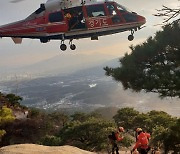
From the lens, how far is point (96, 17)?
19094mm

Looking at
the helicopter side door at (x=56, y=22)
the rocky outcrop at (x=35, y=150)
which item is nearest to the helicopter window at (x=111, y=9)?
the helicopter side door at (x=56, y=22)

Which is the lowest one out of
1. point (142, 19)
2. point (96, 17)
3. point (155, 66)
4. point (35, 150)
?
point (35, 150)

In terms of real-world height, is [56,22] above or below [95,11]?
below

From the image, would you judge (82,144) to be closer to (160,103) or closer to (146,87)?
(146,87)

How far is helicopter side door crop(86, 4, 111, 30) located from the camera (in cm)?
1892

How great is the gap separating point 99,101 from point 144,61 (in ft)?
594

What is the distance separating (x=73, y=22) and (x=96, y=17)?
1287 millimetres

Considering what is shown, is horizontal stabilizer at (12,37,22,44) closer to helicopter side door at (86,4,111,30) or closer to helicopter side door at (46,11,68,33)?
helicopter side door at (46,11,68,33)

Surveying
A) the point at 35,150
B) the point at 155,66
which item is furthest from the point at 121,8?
the point at 35,150

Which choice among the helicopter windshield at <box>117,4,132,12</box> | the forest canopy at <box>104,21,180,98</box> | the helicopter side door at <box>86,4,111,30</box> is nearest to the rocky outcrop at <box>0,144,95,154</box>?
the forest canopy at <box>104,21,180,98</box>

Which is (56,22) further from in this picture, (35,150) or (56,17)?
(35,150)

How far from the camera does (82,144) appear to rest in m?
28.3

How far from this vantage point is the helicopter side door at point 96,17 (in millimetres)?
18925

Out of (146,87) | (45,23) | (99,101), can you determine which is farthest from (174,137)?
(99,101)
